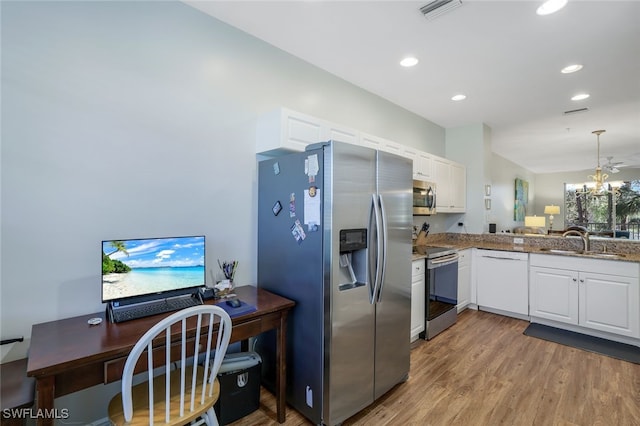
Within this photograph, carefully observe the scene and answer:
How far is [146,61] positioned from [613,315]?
16.3 ft

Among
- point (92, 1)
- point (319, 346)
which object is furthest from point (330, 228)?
point (92, 1)

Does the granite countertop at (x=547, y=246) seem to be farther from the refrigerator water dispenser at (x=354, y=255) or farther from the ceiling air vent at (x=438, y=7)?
the ceiling air vent at (x=438, y=7)

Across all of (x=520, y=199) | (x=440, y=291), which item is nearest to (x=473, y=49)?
(x=440, y=291)

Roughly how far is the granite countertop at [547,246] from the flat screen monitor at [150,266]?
2.12m

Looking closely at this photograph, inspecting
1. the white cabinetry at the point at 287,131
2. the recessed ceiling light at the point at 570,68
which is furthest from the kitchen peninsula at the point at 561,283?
the recessed ceiling light at the point at 570,68

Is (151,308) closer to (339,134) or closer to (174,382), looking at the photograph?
(174,382)

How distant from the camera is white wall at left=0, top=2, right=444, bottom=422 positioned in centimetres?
158

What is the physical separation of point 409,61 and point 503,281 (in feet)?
10.1

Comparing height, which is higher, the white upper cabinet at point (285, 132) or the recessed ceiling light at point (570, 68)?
the recessed ceiling light at point (570, 68)

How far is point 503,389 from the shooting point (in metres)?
2.37

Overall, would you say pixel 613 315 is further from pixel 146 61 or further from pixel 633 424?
pixel 146 61

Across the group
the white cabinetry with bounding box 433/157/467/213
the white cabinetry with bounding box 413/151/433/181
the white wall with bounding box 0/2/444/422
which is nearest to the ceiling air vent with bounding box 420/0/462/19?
the white wall with bounding box 0/2/444/422

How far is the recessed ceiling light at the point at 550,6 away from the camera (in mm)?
2028

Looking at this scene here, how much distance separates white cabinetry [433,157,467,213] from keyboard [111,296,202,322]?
352cm
